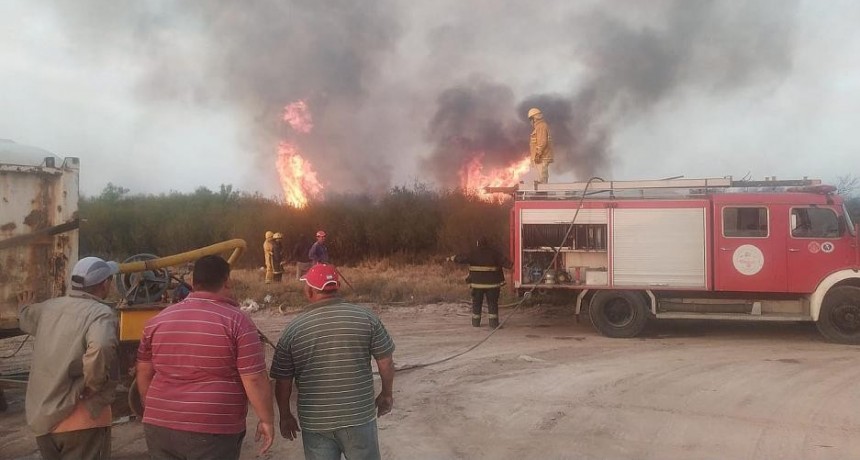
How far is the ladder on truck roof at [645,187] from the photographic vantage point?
10953 millimetres

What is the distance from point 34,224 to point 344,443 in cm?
436

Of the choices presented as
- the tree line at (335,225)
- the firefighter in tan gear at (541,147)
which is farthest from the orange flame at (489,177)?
the firefighter in tan gear at (541,147)

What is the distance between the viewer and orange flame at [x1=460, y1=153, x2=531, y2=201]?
21.0m

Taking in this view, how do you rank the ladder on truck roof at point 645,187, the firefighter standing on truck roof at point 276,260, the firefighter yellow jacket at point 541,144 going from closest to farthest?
the ladder on truck roof at point 645,187 → the firefighter yellow jacket at point 541,144 → the firefighter standing on truck roof at point 276,260

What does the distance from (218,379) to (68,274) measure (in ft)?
13.2

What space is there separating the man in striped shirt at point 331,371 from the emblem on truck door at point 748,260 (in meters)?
9.03

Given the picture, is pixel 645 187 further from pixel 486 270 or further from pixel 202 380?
pixel 202 380

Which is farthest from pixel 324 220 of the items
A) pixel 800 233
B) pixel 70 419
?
pixel 70 419

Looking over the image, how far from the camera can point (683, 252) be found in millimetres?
10922


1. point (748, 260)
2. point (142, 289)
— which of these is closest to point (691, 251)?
point (748, 260)

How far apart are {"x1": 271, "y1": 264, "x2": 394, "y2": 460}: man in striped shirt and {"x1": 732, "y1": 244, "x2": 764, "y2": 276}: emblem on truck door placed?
9.03 m

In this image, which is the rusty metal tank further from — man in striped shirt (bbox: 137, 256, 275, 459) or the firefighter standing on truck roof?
the firefighter standing on truck roof

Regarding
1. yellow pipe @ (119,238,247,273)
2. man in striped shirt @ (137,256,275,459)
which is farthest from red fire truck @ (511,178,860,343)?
man in striped shirt @ (137,256,275,459)

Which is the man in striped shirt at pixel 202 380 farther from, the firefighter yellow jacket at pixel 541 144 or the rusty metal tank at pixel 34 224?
the firefighter yellow jacket at pixel 541 144
